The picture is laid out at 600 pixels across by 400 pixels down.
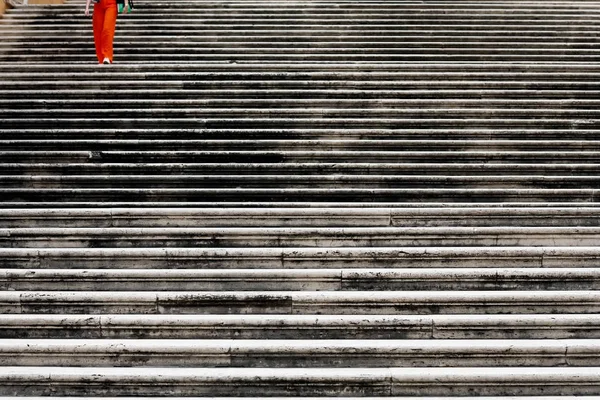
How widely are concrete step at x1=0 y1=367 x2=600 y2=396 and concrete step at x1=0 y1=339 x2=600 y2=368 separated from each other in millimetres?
136

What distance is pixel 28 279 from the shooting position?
414cm

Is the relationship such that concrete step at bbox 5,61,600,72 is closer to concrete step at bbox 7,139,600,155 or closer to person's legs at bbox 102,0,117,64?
person's legs at bbox 102,0,117,64

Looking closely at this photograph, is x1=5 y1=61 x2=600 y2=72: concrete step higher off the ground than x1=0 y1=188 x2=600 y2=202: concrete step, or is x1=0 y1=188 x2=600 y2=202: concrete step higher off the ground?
x1=5 y1=61 x2=600 y2=72: concrete step

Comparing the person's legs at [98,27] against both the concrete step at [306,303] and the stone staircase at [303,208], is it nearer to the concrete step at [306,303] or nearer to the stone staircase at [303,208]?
the stone staircase at [303,208]

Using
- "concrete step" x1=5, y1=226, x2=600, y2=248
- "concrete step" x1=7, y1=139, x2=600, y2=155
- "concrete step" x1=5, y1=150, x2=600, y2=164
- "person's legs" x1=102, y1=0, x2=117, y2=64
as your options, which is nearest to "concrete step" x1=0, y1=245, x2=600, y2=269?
"concrete step" x1=5, y1=226, x2=600, y2=248

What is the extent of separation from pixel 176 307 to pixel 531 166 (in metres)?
3.43

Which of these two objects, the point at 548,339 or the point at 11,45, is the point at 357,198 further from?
the point at 11,45

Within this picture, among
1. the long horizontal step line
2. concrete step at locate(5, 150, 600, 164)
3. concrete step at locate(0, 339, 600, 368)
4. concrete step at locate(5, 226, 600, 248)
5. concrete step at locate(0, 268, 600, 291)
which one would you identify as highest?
concrete step at locate(5, 150, 600, 164)

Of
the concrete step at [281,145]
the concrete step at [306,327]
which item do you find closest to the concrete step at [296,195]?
the concrete step at [281,145]

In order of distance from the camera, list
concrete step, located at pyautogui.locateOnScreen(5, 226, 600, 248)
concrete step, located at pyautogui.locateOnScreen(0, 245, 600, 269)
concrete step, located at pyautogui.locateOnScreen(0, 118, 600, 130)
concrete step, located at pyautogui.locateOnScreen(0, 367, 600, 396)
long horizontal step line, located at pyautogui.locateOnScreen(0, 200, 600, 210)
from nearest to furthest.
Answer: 1. concrete step, located at pyautogui.locateOnScreen(0, 367, 600, 396)
2. concrete step, located at pyautogui.locateOnScreen(0, 245, 600, 269)
3. concrete step, located at pyautogui.locateOnScreen(5, 226, 600, 248)
4. long horizontal step line, located at pyautogui.locateOnScreen(0, 200, 600, 210)
5. concrete step, located at pyautogui.locateOnScreen(0, 118, 600, 130)

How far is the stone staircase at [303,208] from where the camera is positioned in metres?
3.68

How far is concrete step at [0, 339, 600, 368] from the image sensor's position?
3674 mm

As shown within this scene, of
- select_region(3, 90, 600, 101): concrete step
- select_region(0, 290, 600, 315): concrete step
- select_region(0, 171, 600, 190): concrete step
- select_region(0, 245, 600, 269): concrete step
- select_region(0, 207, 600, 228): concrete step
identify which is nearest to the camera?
select_region(0, 290, 600, 315): concrete step

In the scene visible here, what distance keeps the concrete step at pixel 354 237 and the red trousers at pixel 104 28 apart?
2788 millimetres
